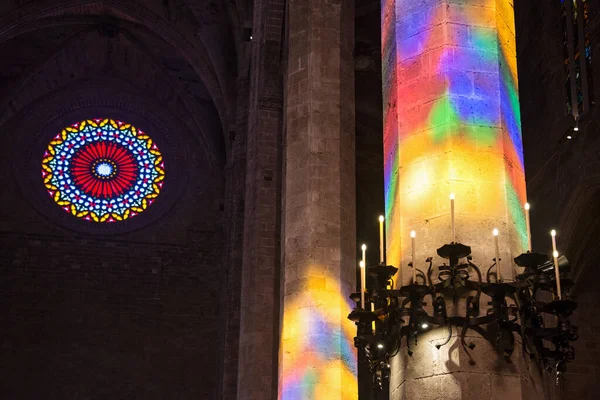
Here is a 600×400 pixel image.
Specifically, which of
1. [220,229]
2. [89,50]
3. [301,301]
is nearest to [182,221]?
[220,229]

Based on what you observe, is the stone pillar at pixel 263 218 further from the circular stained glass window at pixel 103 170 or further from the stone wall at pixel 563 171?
the circular stained glass window at pixel 103 170

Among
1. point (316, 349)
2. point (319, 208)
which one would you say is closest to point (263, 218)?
point (319, 208)

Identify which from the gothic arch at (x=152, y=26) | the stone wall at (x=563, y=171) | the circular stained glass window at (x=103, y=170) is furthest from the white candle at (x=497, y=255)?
the circular stained glass window at (x=103, y=170)

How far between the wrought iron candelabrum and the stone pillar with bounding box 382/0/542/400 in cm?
7

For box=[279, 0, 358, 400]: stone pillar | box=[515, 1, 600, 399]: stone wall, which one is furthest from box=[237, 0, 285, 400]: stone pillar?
box=[279, 0, 358, 400]: stone pillar

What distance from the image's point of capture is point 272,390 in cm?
1251

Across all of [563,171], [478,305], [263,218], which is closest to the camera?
[478,305]

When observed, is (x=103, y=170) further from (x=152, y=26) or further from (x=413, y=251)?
(x=413, y=251)

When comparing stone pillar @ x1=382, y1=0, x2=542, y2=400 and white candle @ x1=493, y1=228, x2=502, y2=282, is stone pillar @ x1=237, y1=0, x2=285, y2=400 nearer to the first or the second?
stone pillar @ x1=382, y1=0, x2=542, y2=400

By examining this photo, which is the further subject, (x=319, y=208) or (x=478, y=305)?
(x=319, y=208)

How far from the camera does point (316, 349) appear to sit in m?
8.56

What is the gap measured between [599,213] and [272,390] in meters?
4.76

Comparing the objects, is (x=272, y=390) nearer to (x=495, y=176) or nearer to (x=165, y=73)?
(x=495, y=176)

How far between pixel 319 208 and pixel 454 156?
12.5ft
